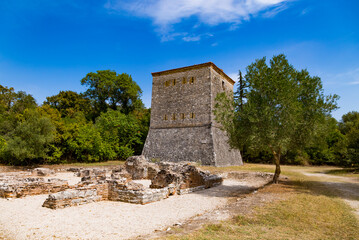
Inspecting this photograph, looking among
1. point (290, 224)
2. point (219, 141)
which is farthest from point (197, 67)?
point (290, 224)

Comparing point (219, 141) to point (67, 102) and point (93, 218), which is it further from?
point (67, 102)

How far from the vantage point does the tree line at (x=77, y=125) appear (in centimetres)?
1933

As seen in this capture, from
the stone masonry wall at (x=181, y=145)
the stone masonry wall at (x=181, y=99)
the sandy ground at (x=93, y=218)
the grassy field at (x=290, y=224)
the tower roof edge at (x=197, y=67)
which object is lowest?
the sandy ground at (x=93, y=218)

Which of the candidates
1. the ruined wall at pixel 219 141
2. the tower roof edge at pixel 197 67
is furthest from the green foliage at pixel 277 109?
the tower roof edge at pixel 197 67

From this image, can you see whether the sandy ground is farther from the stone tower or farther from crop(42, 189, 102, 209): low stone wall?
the stone tower

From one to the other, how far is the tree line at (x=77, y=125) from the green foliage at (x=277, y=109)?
671 inches

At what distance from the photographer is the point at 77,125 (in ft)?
78.4

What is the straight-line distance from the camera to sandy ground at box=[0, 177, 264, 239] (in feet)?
16.2

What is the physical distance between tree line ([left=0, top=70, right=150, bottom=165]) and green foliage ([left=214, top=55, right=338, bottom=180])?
17.0 m

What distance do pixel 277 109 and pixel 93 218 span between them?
9.06 m

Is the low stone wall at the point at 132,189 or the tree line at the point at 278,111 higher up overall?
the tree line at the point at 278,111

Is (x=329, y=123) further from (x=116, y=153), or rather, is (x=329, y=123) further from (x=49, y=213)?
(x=116, y=153)

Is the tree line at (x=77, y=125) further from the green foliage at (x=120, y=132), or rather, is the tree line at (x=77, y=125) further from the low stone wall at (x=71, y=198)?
the low stone wall at (x=71, y=198)

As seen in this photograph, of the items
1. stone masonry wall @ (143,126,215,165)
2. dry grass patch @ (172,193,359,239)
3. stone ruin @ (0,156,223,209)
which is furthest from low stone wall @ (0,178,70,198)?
stone masonry wall @ (143,126,215,165)
